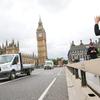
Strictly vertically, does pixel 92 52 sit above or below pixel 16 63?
below

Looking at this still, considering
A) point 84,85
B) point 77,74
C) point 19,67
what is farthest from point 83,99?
point 19,67

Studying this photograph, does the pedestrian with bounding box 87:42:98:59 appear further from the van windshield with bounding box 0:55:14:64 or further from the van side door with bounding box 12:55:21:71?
the van side door with bounding box 12:55:21:71

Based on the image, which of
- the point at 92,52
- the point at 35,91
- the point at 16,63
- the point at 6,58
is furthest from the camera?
the point at 16,63

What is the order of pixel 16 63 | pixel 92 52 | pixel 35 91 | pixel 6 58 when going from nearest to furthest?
1. pixel 92 52
2. pixel 35 91
3. pixel 6 58
4. pixel 16 63

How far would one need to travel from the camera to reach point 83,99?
25.1 feet

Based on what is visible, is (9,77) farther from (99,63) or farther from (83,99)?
(99,63)

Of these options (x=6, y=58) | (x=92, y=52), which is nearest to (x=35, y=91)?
(x=92, y=52)

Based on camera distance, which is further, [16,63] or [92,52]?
[16,63]

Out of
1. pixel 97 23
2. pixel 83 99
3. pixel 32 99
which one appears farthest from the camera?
pixel 32 99

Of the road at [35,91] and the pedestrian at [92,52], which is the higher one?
the pedestrian at [92,52]

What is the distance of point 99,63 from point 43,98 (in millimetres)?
5055

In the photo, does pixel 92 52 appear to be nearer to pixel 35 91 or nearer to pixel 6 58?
pixel 35 91

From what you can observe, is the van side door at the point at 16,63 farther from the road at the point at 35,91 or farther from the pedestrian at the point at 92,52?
the pedestrian at the point at 92,52

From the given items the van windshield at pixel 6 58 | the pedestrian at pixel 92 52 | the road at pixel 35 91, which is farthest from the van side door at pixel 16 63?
the pedestrian at pixel 92 52
